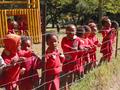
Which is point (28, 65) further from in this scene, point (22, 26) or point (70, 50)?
point (22, 26)

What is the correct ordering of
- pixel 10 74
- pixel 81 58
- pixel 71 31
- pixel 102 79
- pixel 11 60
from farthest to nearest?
pixel 102 79 → pixel 81 58 → pixel 71 31 → pixel 10 74 → pixel 11 60

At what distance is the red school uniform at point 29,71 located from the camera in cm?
641

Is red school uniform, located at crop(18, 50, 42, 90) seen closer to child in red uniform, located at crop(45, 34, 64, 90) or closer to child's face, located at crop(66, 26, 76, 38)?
child in red uniform, located at crop(45, 34, 64, 90)

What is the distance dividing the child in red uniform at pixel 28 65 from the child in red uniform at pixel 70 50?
51.4 inches

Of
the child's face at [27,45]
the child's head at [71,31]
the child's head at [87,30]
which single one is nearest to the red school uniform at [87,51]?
the child's head at [87,30]

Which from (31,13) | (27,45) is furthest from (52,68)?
(31,13)

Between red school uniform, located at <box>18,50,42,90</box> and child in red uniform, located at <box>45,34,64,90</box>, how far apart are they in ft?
0.65

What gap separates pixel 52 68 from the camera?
6.83 metres

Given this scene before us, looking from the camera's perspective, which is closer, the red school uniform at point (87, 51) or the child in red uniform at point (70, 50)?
the child in red uniform at point (70, 50)

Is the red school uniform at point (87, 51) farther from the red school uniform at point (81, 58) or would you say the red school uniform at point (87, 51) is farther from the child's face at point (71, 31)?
the child's face at point (71, 31)

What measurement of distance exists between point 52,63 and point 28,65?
0.48 m

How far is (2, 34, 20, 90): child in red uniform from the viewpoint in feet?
19.2

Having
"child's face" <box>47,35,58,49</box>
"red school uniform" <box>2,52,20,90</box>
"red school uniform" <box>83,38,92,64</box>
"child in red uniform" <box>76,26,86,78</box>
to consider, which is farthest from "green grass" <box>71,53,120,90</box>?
"red school uniform" <box>2,52,20,90</box>

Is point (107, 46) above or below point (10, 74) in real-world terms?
below
